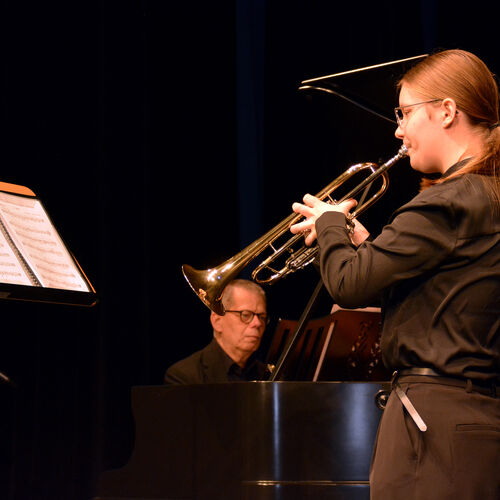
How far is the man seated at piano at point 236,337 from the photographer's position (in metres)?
4.11

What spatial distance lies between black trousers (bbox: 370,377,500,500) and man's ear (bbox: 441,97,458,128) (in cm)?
62

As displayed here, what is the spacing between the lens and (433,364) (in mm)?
1673

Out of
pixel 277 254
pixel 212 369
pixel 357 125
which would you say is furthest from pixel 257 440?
pixel 357 125

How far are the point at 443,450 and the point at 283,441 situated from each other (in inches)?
35.9

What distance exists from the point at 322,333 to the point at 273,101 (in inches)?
87.6

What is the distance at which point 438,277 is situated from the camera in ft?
5.73

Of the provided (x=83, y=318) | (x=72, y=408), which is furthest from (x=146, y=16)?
(x=72, y=408)

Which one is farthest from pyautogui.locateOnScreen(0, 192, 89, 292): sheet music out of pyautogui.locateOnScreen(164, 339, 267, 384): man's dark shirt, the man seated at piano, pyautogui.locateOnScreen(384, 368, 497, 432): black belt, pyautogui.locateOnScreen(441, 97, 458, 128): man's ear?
the man seated at piano

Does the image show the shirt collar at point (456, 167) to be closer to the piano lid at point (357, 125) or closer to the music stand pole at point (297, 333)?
the piano lid at point (357, 125)

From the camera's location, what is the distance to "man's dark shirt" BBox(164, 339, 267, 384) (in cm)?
395

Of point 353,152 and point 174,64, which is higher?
point 174,64

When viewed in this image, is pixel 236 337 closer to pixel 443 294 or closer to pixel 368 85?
pixel 368 85

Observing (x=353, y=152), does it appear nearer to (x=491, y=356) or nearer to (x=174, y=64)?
(x=174, y=64)

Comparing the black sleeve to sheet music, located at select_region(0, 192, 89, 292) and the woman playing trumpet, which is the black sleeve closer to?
the woman playing trumpet
